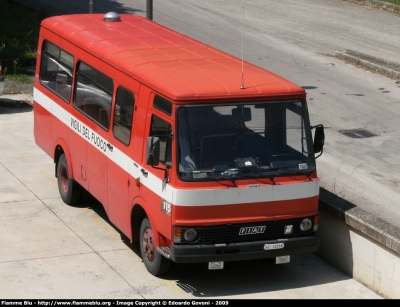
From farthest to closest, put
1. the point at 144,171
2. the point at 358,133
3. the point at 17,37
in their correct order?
the point at 17,37 < the point at 358,133 < the point at 144,171

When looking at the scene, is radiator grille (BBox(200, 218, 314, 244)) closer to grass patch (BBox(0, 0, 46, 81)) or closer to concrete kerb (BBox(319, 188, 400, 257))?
concrete kerb (BBox(319, 188, 400, 257))

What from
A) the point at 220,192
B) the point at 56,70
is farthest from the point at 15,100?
the point at 220,192

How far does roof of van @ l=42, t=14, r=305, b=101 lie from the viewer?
32.0ft

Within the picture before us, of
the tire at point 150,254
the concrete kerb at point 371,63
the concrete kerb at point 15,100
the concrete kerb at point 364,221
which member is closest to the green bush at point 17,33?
the concrete kerb at point 15,100

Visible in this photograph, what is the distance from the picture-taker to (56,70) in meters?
13.4

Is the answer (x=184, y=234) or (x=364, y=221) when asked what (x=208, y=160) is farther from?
(x=364, y=221)

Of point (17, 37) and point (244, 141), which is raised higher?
point (244, 141)

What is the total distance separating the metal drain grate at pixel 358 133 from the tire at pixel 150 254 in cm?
841

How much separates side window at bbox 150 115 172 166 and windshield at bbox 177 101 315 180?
17 centimetres

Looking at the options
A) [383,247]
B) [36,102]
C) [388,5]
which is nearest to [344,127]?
[36,102]

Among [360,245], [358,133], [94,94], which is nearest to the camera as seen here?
[360,245]

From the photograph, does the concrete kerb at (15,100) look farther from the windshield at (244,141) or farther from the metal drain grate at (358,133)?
the windshield at (244,141)

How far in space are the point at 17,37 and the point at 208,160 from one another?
54.6ft

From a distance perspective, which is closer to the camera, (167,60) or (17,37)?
(167,60)
